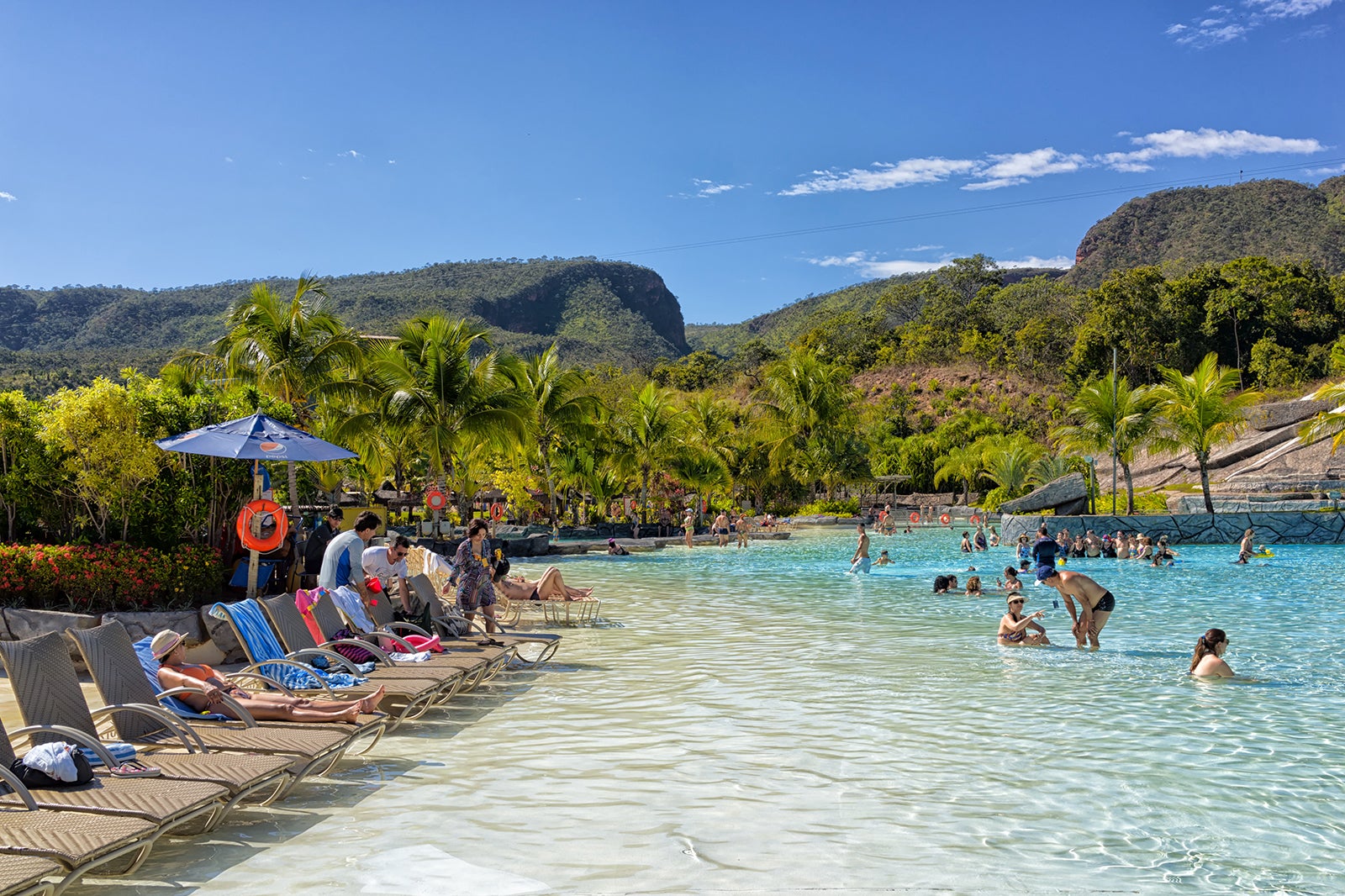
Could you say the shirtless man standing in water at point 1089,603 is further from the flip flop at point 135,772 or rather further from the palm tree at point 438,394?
the palm tree at point 438,394

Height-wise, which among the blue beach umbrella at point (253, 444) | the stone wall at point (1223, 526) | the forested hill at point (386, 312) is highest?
the forested hill at point (386, 312)

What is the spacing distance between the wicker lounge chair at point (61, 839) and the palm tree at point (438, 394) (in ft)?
61.9

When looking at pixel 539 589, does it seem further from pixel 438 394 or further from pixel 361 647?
pixel 438 394

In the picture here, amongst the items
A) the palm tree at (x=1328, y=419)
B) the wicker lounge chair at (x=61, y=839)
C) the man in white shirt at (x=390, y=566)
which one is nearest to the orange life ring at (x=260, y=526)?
the man in white shirt at (x=390, y=566)

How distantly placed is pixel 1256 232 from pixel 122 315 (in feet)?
304

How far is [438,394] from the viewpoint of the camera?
22.2 metres

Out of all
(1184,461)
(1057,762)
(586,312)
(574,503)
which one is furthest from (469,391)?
(586,312)

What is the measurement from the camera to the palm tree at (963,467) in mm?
45844

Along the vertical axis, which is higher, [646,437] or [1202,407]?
[1202,407]

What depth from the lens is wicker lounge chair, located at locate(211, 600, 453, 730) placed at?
6.07 meters

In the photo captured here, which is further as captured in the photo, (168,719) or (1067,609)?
(1067,609)

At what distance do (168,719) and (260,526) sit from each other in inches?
177

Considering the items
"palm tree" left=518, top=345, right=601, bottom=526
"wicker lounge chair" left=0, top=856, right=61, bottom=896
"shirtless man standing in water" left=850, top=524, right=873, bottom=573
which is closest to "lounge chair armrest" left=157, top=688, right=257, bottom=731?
"wicker lounge chair" left=0, top=856, right=61, bottom=896

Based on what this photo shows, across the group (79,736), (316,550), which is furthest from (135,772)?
(316,550)
